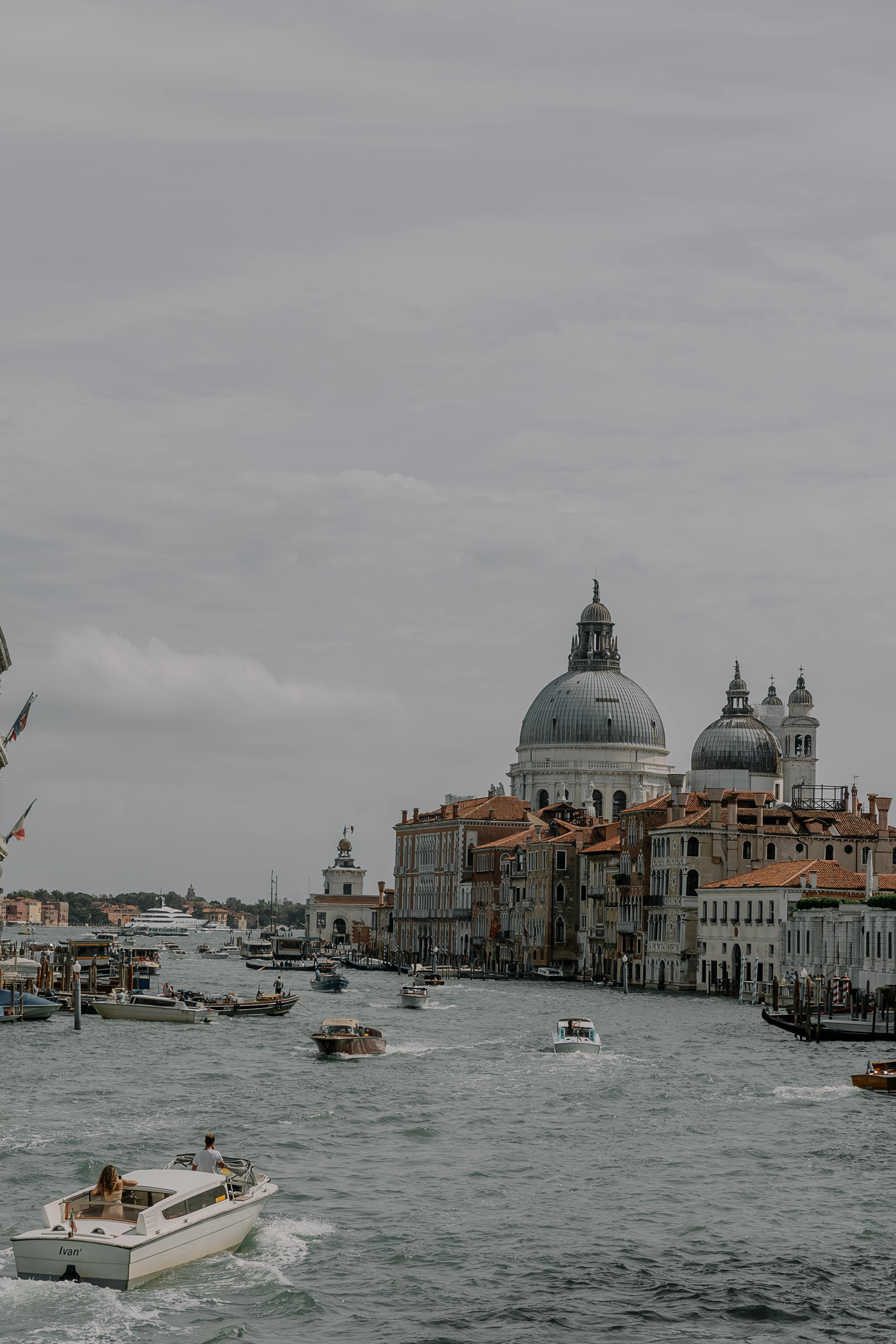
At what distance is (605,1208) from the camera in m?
28.6

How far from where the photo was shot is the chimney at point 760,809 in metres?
99.2

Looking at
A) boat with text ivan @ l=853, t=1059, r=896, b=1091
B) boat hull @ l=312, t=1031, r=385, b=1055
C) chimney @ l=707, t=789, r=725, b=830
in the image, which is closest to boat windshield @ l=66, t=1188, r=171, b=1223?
boat with text ivan @ l=853, t=1059, r=896, b=1091

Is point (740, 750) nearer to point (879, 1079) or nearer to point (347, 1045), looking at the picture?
point (347, 1045)

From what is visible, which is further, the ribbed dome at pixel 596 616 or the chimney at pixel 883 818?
the ribbed dome at pixel 596 616

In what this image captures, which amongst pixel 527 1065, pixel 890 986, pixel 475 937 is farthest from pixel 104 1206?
pixel 475 937

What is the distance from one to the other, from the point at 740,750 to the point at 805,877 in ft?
159

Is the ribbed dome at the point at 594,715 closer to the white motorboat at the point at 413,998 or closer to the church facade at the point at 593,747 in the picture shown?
the church facade at the point at 593,747

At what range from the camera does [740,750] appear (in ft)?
445

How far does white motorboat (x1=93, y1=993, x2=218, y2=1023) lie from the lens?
66.2 meters

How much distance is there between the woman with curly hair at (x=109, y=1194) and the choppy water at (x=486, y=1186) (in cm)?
94

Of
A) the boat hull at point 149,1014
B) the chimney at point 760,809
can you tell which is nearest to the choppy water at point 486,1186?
the boat hull at point 149,1014

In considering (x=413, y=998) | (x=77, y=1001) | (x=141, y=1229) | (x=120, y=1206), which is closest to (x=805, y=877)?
(x=413, y=998)

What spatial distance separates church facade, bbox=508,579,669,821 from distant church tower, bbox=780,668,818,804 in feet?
60.7

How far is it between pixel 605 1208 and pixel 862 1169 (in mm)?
5630
